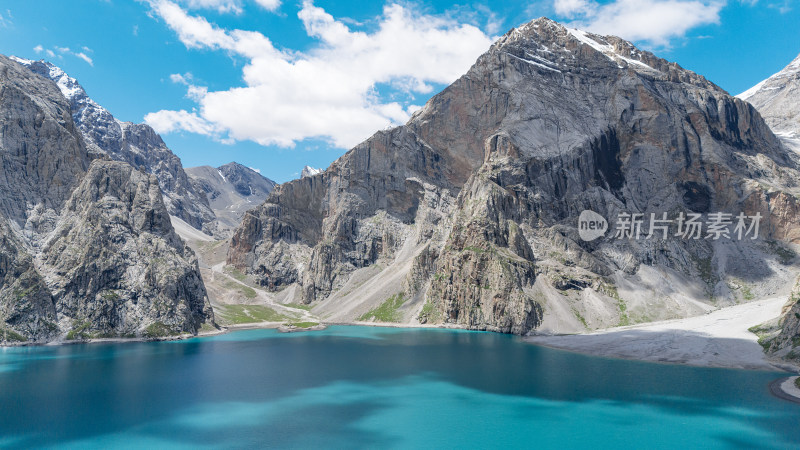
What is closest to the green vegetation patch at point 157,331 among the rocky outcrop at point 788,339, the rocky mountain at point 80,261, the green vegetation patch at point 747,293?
the rocky mountain at point 80,261

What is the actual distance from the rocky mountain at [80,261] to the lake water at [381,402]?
27.7 metres

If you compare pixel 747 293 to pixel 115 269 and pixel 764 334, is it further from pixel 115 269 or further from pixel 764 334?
pixel 115 269

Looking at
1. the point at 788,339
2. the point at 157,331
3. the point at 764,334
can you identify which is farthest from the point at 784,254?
the point at 157,331

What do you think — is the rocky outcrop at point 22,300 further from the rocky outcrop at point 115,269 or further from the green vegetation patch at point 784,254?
the green vegetation patch at point 784,254

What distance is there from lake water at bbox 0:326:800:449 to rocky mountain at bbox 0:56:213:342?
2771cm

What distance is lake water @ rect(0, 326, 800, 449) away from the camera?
6078cm

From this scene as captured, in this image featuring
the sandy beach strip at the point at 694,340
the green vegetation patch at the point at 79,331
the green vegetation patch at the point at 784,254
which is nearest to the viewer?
the sandy beach strip at the point at 694,340

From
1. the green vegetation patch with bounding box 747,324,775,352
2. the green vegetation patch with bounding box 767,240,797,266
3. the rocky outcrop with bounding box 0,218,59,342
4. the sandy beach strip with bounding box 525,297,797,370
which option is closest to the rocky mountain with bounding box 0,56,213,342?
the rocky outcrop with bounding box 0,218,59,342

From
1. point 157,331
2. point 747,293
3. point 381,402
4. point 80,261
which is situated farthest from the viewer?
point 747,293

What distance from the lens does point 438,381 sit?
308 ft

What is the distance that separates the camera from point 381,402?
77.6 meters

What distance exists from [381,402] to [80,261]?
144701 millimetres

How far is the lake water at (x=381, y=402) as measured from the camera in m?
60.8

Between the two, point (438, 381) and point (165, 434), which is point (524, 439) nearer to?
point (438, 381)
